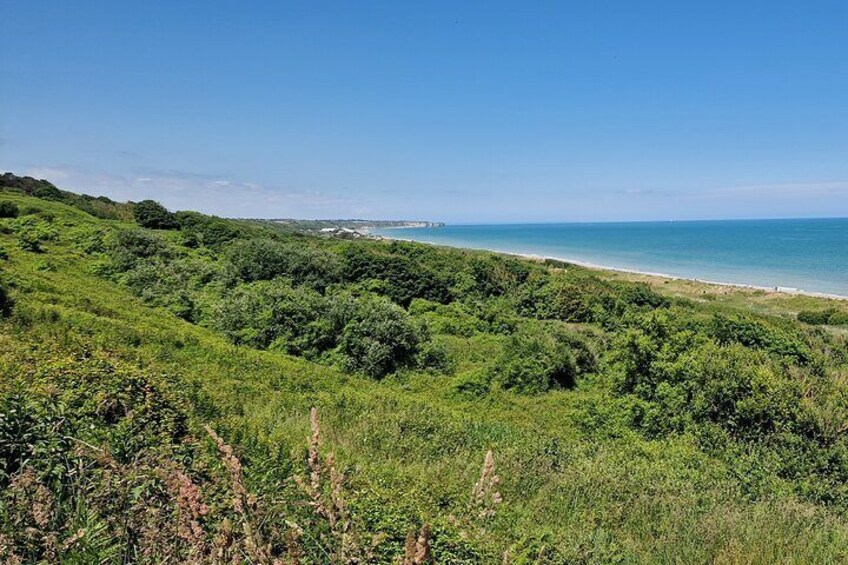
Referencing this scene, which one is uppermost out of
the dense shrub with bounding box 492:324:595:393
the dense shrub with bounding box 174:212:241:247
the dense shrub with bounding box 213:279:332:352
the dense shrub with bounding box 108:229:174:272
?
the dense shrub with bounding box 174:212:241:247

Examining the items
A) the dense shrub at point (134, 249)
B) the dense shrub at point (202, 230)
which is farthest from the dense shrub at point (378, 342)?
the dense shrub at point (202, 230)

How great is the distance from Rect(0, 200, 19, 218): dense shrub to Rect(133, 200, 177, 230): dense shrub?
10.1m

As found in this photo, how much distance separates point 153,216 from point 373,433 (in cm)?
4125

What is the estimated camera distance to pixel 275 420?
7207mm

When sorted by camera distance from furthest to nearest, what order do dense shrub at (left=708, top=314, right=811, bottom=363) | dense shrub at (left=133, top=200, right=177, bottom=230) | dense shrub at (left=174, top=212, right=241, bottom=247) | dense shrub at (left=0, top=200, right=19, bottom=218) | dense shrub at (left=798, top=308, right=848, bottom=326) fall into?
1. dense shrub at (left=133, top=200, right=177, bottom=230)
2. dense shrub at (left=174, top=212, right=241, bottom=247)
3. dense shrub at (left=798, top=308, right=848, bottom=326)
4. dense shrub at (left=0, top=200, right=19, bottom=218)
5. dense shrub at (left=708, top=314, right=811, bottom=363)

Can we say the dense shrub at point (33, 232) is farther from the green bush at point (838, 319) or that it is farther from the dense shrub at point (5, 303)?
the green bush at point (838, 319)

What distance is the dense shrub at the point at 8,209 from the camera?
2958cm

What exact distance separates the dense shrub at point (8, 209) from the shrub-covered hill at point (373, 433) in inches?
188

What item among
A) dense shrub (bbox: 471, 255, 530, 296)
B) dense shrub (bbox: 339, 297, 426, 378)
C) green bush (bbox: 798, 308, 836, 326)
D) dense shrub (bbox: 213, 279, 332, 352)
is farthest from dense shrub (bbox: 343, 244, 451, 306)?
green bush (bbox: 798, 308, 836, 326)

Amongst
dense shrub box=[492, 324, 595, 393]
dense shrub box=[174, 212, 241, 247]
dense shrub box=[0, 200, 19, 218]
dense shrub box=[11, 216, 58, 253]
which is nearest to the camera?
dense shrub box=[492, 324, 595, 393]

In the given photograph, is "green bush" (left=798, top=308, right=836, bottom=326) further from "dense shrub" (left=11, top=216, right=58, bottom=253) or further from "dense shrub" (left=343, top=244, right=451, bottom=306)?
"dense shrub" (left=11, top=216, right=58, bottom=253)

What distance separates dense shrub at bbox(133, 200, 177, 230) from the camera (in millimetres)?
40906

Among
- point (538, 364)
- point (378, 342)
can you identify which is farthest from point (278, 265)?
point (538, 364)

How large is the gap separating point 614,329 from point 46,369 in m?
29.1
